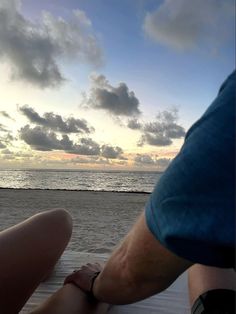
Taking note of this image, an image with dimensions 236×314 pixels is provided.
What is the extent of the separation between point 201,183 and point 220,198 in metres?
0.03

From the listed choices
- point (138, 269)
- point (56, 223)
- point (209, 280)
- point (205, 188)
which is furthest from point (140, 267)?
point (56, 223)

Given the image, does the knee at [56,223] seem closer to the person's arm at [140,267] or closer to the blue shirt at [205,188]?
the person's arm at [140,267]

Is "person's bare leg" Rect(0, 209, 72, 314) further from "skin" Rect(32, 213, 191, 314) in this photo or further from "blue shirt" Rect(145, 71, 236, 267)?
"blue shirt" Rect(145, 71, 236, 267)

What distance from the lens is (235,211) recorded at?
42cm

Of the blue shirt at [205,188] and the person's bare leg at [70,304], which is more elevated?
the blue shirt at [205,188]

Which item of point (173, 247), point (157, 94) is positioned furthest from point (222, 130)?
point (157, 94)

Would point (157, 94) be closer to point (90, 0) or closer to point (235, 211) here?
point (90, 0)

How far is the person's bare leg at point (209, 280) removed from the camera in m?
1.07

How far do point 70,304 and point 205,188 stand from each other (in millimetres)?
898

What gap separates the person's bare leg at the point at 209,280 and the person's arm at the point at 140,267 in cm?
36

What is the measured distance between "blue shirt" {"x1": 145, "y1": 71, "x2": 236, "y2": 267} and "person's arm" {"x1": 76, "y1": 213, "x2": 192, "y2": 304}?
89mm

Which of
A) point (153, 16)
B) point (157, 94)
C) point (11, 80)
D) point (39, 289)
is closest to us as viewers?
point (153, 16)

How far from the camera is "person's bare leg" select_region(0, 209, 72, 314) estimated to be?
111cm

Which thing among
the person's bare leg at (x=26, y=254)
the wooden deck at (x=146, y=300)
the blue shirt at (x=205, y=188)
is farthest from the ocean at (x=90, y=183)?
the blue shirt at (x=205, y=188)
